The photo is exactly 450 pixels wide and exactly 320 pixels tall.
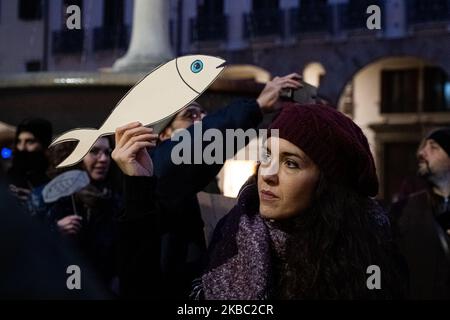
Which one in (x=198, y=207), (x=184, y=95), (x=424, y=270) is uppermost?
(x=184, y=95)

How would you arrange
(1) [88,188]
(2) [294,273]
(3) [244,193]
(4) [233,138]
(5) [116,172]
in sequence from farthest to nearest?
(5) [116,172] → (1) [88,188] → (4) [233,138] → (3) [244,193] → (2) [294,273]

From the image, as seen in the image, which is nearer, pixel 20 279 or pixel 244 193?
pixel 20 279

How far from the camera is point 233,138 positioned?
6.58 feet

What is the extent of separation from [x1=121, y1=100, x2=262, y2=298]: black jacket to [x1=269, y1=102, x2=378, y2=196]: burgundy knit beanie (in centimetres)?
24

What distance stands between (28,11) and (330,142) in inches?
70.4

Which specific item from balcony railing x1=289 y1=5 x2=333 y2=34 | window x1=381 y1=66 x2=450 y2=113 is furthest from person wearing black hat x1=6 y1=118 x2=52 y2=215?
window x1=381 y1=66 x2=450 y2=113

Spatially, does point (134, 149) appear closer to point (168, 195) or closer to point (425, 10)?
point (168, 195)

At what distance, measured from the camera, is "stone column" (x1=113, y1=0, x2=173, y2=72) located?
304 cm

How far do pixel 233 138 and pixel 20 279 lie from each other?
4.00 ft

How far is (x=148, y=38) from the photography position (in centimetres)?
317

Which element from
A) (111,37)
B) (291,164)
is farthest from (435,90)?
(291,164)

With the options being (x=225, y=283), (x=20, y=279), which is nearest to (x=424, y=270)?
(x=225, y=283)
